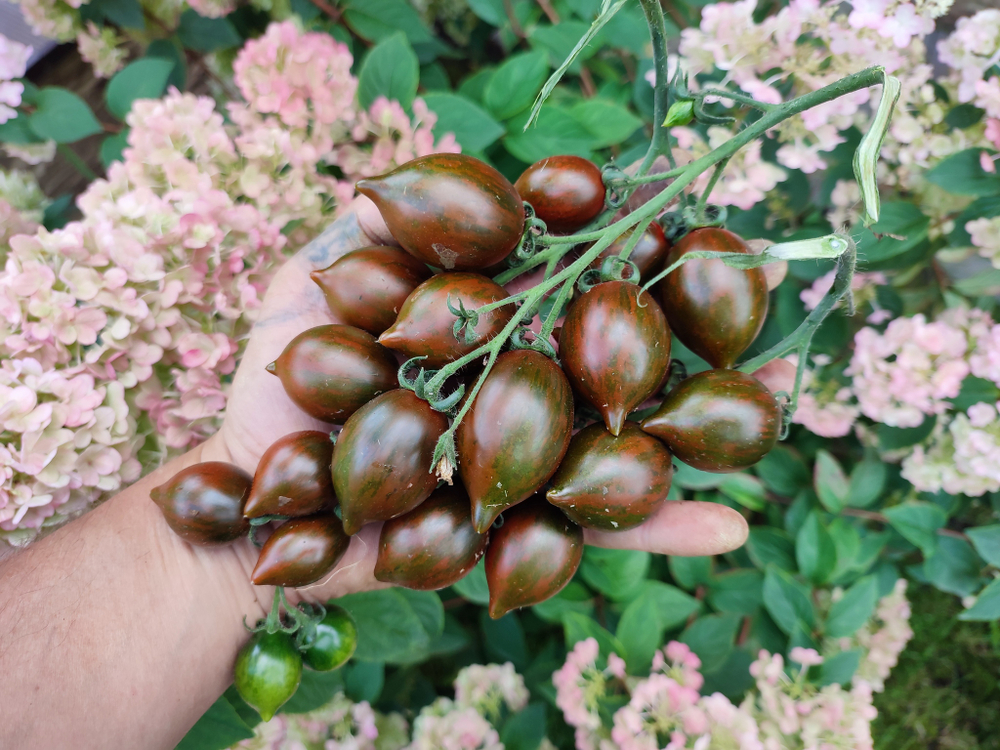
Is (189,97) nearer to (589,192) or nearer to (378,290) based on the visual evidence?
(378,290)

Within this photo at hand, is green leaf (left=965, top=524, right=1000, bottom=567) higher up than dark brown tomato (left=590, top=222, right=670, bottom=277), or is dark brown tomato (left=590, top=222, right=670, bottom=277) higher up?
dark brown tomato (left=590, top=222, right=670, bottom=277)

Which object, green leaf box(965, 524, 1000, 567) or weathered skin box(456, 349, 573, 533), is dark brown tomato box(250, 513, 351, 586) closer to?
weathered skin box(456, 349, 573, 533)

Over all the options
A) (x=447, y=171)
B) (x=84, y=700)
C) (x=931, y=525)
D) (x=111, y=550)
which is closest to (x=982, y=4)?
(x=931, y=525)

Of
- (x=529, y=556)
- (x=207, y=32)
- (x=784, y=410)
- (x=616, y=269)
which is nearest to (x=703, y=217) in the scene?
(x=616, y=269)

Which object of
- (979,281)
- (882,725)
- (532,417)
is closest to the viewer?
(532,417)

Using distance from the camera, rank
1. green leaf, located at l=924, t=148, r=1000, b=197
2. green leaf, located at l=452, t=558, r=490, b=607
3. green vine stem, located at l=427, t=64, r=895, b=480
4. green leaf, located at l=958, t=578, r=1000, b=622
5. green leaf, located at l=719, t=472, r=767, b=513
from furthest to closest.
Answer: green leaf, located at l=719, t=472, r=767, b=513 < green leaf, located at l=452, t=558, r=490, b=607 < green leaf, located at l=958, t=578, r=1000, b=622 < green leaf, located at l=924, t=148, r=1000, b=197 < green vine stem, located at l=427, t=64, r=895, b=480

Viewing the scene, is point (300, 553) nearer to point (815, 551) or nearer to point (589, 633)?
point (589, 633)

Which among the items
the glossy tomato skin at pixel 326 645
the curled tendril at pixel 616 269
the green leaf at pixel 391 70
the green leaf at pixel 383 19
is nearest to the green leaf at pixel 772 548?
the curled tendril at pixel 616 269

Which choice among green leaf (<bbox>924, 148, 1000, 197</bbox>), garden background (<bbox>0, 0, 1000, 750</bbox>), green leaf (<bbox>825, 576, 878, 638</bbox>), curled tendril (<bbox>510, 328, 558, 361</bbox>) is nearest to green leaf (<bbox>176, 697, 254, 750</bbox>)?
garden background (<bbox>0, 0, 1000, 750</bbox>)
